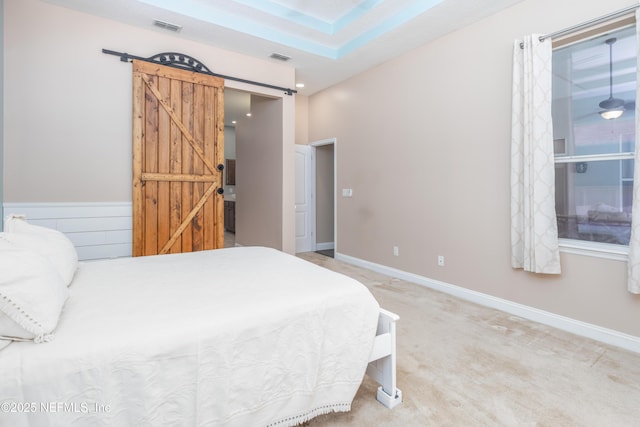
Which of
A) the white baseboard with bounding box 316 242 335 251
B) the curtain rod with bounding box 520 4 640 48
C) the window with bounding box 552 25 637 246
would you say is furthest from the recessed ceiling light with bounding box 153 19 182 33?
the white baseboard with bounding box 316 242 335 251

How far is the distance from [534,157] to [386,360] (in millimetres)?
2203

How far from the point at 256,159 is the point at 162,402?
4.55 metres

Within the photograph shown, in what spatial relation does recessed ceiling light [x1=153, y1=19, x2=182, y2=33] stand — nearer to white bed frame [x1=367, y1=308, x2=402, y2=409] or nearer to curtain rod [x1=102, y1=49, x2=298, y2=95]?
curtain rod [x1=102, y1=49, x2=298, y2=95]

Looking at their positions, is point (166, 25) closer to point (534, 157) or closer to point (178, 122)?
point (178, 122)

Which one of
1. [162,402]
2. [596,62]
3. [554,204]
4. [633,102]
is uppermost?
[596,62]

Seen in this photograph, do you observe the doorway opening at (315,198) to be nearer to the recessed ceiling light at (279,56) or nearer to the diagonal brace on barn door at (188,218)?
the recessed ceiling light at (279,56)

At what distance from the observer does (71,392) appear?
100 cm

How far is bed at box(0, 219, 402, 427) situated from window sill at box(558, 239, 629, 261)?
2.02m

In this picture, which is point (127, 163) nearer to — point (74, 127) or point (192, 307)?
point (74, 127)

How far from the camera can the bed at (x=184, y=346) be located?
1006mm

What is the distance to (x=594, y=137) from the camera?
2.61 m

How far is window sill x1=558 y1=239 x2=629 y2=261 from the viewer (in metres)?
2.44

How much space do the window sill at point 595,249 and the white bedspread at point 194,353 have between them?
2.12 meters

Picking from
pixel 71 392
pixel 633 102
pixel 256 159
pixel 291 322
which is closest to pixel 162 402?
pixel 71 392
